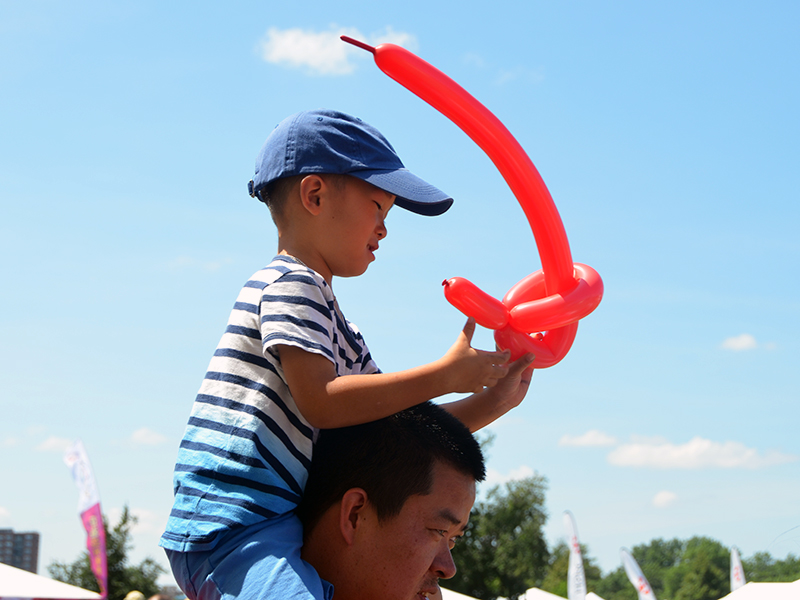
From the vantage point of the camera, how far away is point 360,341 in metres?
2.73

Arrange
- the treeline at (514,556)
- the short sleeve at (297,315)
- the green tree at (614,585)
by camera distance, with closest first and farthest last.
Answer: the short sleeve at (297,315)
the treeline at (514,556)
the green tree at (614,585)

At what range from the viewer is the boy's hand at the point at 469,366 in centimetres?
224

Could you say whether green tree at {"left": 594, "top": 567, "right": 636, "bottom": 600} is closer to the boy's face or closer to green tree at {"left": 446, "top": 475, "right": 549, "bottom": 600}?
green tree at {"left": 446, "top": 475, "right": 549, "bottom": 600}

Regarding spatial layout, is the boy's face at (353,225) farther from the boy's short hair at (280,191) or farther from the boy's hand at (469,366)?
the boy's hand at (469,366)

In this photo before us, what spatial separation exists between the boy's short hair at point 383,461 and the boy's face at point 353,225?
0.55 meters

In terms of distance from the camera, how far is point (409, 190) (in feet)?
8.42

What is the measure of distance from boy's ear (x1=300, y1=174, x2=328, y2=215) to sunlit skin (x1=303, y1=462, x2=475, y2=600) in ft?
3.03

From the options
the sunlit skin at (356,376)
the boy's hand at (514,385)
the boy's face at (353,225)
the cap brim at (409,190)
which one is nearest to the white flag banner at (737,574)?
the boy's hand at (514,385)

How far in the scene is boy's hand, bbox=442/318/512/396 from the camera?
88.0 inches

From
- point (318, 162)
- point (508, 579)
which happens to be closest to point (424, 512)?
point (318, 162)

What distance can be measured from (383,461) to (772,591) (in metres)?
1.67

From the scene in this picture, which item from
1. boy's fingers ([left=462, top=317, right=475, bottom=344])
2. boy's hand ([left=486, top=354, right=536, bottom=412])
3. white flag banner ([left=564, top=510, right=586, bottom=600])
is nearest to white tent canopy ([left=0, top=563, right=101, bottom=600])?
boy's hand ([left=486, top=354, right=536, bottom=412])

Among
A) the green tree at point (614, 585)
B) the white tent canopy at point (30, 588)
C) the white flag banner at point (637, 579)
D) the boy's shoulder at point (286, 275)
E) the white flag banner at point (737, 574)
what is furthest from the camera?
the green tree at point (614, 585)

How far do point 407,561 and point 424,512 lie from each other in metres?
0.14
